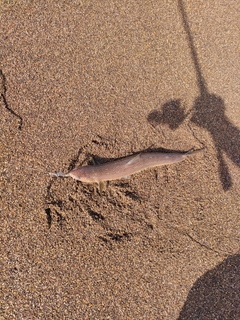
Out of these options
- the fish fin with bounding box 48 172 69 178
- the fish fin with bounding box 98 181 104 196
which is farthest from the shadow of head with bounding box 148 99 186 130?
the fish fin with bounding box 48 172 69 178

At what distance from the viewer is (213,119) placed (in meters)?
3.14

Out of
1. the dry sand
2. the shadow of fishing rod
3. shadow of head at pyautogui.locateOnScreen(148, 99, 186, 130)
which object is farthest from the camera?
the shadow of fishing rod

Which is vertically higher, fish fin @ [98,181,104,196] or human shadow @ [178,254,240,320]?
fish fin @ [98,181,104,196]

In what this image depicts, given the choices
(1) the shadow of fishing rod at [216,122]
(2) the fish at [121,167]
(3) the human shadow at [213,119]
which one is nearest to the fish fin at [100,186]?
(2) the fish at [121,167]

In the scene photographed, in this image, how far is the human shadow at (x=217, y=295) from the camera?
2.80m

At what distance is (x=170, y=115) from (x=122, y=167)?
870mm

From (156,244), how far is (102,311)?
2.87 ft

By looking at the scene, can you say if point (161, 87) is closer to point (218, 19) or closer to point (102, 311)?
point (218, 19)

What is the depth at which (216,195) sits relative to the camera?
3037mm

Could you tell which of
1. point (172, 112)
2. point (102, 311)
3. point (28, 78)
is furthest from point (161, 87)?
point (102, 311)

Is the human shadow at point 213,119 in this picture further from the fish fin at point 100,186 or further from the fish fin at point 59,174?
the fish fin at point 59,174

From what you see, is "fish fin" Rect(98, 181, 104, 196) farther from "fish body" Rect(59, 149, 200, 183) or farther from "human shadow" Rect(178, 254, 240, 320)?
"human shadow" Rect(178, 254, 240, 320)

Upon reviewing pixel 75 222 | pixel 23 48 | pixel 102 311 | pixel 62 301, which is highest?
pixel 23 48

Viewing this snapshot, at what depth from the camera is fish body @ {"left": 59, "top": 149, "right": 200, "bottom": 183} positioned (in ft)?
8.95
